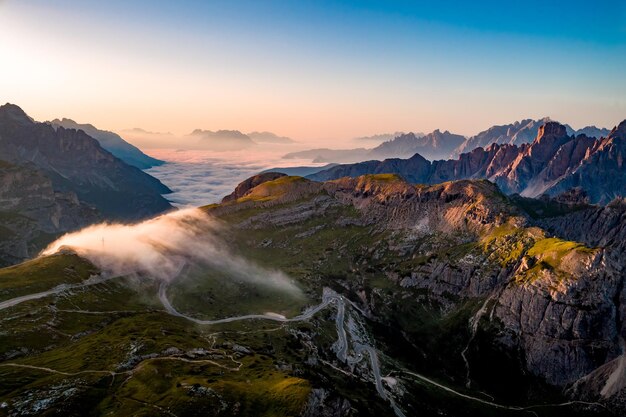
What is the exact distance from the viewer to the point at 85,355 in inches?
7475

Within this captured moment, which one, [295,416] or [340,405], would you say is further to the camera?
[340,405]

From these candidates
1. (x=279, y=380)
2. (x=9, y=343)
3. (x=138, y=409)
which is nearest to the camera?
(x=138, y=409)

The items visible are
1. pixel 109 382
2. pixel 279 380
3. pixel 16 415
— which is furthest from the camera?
pixel 279 380

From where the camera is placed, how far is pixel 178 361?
19138 centimetres

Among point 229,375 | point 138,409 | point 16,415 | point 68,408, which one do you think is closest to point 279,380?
point 229,375

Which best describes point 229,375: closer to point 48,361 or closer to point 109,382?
point 109,382

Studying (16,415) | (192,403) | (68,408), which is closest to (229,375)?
(192,403)

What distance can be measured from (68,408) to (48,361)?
1729 inches

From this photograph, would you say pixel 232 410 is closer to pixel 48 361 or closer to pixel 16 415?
pixel 16 415

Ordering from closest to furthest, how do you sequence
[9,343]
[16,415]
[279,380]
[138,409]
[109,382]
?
[16,415]
[138,409]
[109,382]
[279,380]
[9,343]

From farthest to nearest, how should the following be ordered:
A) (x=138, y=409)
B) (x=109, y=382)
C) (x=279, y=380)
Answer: (x=279, y=380) → (x=109, y=382) → (x=138, y=409)

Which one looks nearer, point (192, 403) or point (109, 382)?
point (192, 403)

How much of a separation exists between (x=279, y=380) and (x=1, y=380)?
94.1 metres

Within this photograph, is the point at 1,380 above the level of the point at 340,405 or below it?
above
